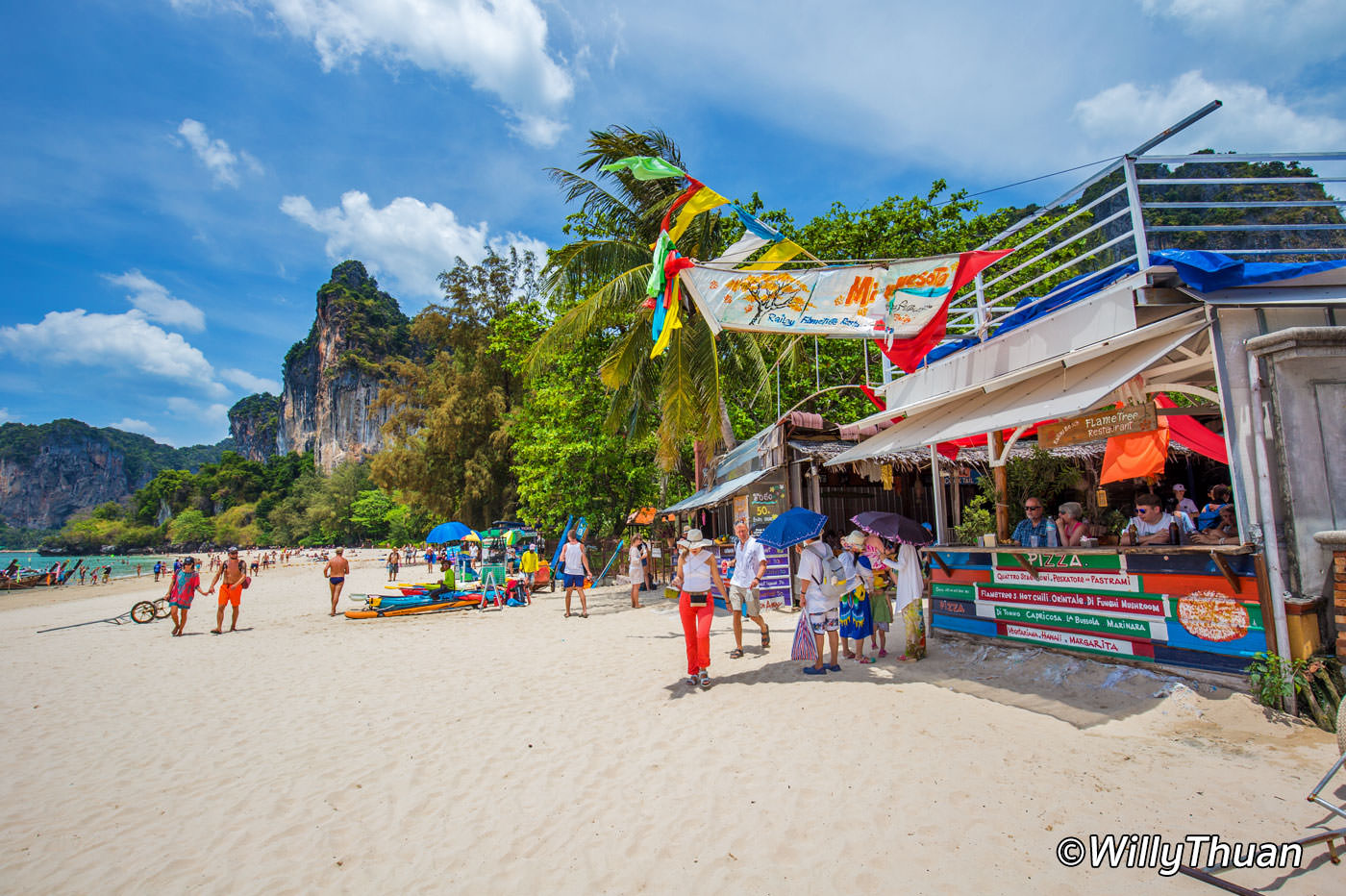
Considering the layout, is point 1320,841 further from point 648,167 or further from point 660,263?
point 648,167


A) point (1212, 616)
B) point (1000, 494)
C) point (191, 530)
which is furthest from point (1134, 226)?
point (191, 530)

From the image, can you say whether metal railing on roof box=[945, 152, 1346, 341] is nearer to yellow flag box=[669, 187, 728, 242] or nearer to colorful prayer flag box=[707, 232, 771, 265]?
colorful prayer flag box=[707, 232, 771, 265]

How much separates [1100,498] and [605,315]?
9390 mm

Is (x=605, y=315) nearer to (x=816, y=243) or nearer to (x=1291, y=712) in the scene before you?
(x=816, y=243)

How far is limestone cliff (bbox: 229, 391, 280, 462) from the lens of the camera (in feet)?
452

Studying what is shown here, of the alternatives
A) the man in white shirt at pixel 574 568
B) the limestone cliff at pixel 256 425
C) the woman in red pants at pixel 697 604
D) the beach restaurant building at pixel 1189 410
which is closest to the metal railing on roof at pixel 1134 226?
the beach restaurant building at pixel 1189 410

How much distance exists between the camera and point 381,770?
4625 mm

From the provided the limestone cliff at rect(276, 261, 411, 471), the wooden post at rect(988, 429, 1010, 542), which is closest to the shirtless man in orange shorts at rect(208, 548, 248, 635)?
the wooden post at rect(988, 429, 1010, 542)

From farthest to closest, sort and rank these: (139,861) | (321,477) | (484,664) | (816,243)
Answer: (321,477), (816,243), (484,664), (139,861)

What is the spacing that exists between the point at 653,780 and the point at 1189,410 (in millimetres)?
6983

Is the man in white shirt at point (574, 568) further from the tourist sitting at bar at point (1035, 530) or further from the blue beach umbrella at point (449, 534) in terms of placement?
the tourist sitting at bar at point (1035, 530)

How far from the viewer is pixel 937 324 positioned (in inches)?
258

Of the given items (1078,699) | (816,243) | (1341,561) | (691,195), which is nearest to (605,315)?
(691,195)

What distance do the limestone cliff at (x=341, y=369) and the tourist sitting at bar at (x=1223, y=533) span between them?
301ft
